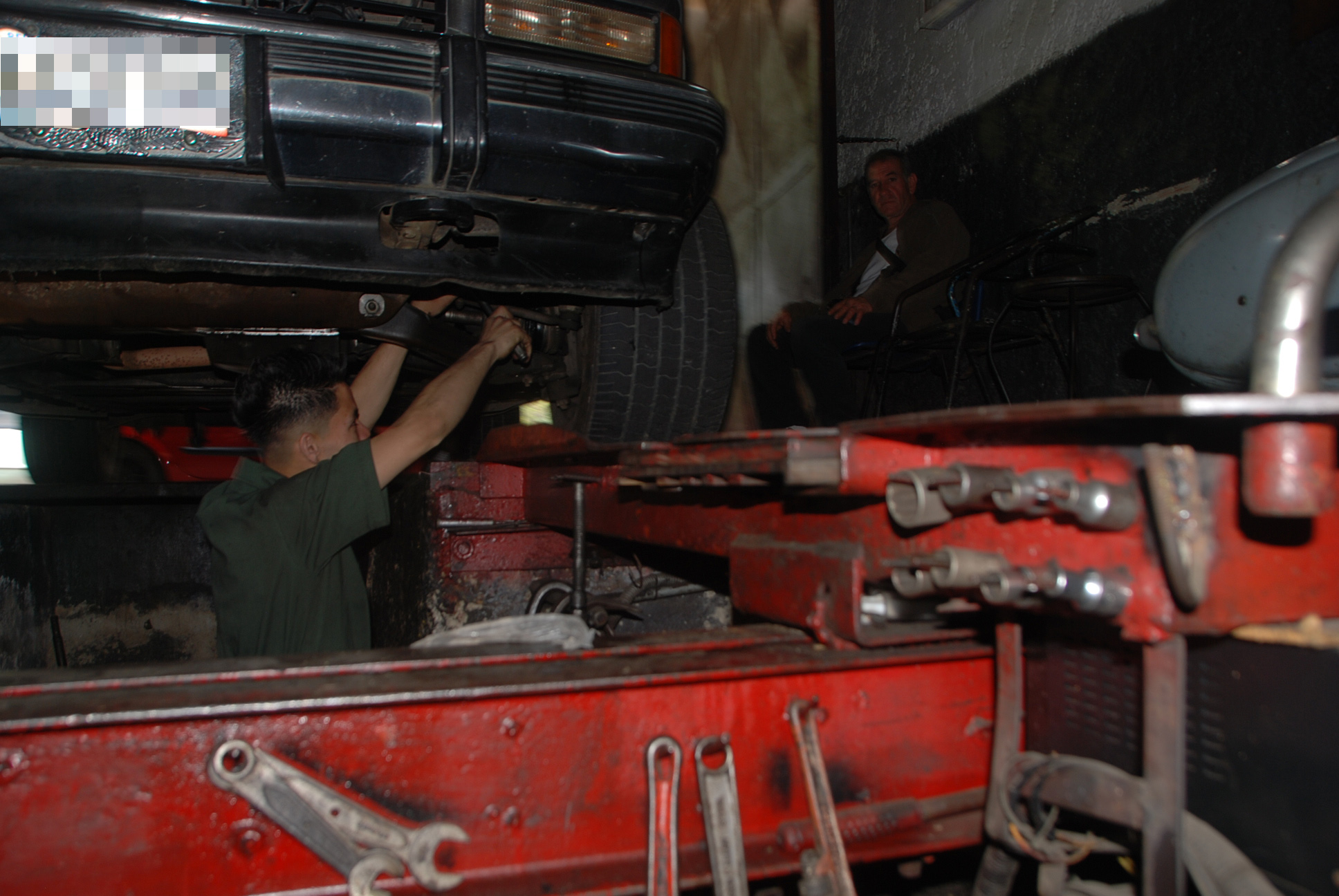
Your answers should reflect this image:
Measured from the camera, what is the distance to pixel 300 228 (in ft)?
4.98

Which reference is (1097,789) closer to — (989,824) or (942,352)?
(989,824)

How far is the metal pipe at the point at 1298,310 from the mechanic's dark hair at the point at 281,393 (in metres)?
2.03

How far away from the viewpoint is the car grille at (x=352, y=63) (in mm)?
1367

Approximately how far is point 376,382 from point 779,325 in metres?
2.04

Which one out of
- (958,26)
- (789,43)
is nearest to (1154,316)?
(958,26)

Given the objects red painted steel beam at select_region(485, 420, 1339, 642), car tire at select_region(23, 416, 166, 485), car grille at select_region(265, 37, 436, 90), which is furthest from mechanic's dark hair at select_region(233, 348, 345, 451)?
car tire at select_region(23, 416, 166, 485)

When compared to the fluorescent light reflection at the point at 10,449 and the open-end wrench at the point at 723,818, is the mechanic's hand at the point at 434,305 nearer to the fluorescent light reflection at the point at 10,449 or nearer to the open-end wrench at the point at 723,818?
the open-end wrench at the point at 723,818

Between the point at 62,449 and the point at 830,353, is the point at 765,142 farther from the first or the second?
the point at 62,449

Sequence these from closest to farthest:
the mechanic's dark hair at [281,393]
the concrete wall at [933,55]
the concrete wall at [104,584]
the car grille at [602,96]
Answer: the car grille at [602,96] < the mechanic's dark hair at [281,393] < the concrete wall at [104,584] < the concrete wall at [933,55]

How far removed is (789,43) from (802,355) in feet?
7.65

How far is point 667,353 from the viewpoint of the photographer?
6.91ft

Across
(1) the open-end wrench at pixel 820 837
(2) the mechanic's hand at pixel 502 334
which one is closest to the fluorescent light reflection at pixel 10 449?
(2) the mechanic's hand at pixel 502 334

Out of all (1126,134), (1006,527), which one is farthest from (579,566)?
(1126,134)

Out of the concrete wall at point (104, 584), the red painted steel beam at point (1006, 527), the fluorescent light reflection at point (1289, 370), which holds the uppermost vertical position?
the fluorescent light reflection at point (1289, 370)
